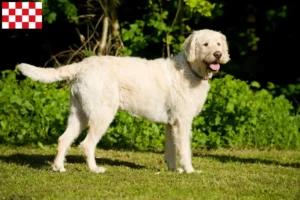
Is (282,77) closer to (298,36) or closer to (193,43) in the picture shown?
(298,36)

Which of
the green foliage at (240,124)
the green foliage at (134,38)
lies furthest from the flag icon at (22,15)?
the green foliage at (240,124)

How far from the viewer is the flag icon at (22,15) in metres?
12.5

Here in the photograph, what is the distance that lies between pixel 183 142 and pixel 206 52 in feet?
3.65

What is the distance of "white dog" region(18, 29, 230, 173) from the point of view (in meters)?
7.73

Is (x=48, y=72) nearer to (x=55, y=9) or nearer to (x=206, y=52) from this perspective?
(x=206, y=52)

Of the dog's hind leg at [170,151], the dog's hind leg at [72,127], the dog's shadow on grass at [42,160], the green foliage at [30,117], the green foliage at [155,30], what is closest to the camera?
the dog's hind leg at [72,127]

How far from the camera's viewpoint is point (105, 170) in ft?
25.9

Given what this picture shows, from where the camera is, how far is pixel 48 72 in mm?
7891

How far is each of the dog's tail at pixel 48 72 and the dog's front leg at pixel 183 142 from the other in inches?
54.9

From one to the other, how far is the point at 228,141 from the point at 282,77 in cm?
468

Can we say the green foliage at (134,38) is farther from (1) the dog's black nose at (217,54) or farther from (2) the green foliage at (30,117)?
(1) the dog's black nose at (217,54)

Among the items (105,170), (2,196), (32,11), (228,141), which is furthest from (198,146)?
(2,196)

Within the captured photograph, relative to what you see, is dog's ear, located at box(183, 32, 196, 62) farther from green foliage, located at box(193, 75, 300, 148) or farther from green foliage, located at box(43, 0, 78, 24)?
green foliage, located at box(43, 0, 78, 24)

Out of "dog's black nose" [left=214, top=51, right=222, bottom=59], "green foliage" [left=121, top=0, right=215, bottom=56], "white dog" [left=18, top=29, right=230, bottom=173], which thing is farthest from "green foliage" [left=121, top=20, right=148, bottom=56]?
"dog's black nose" [left=214, top=51, right=222, bottom=59]
